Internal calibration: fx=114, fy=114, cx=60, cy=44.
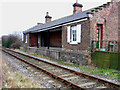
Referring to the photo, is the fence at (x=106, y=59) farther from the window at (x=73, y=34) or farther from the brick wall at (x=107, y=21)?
the window at (x=73, y=34)

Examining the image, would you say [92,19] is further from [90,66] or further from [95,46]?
[90,66]

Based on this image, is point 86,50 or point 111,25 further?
point 111,25

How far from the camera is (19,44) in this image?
26.3 m

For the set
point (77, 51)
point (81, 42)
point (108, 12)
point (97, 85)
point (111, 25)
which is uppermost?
point (108, 12)

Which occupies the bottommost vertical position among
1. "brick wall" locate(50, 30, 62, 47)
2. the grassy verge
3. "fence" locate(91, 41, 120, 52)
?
the grassy verge

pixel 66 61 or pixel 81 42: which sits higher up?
pixel 81 42

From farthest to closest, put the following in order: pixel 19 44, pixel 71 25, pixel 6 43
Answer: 1. pixel 6 43
2. pixel 19 44
3. pixel 71 25

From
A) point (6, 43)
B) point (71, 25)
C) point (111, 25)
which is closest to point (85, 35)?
point (71, 25)

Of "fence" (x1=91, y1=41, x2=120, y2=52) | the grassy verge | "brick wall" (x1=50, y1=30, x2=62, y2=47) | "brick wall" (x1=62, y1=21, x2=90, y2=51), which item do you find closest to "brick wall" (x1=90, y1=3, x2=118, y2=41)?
"brick wall" (x1=62, y1=21, x2=90, y2=51)

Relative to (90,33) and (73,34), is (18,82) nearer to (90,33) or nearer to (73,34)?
(90,33)

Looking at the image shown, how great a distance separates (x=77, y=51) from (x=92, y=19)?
114 inches

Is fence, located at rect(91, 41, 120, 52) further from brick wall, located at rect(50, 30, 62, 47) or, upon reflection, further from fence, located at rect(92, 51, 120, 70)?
brick wall, located at rect(50, 30, 62, 47)

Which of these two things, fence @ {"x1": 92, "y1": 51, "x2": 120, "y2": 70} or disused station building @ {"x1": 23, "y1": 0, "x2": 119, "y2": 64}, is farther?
disused station building @ {"x1": 23, "y1": 0, "x2": 119, "y2": 64}

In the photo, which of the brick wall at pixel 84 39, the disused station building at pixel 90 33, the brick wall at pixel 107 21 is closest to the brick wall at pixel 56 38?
the disused station building at pixel 90 33
